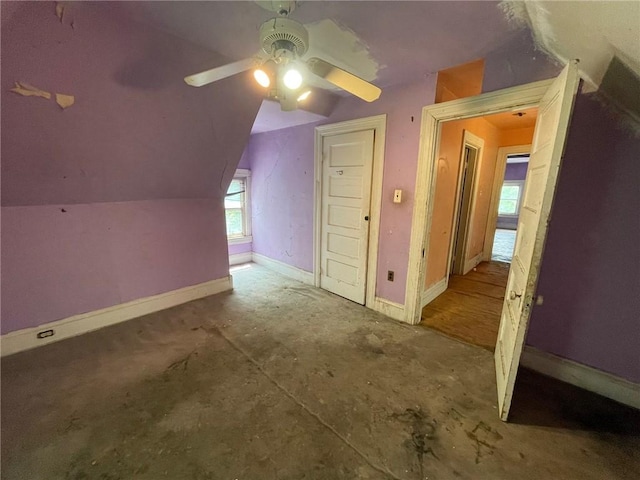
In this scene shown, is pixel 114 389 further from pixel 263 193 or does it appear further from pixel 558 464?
pixel 263 193

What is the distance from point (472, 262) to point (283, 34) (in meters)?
4.44

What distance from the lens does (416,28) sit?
156 centimetres

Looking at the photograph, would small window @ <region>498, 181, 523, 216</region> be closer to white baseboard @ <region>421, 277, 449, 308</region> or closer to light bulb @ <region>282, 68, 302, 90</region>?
white baseboard @ <region>421, 277, 449, 308</region>

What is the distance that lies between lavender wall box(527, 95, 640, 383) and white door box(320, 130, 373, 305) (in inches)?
61.2

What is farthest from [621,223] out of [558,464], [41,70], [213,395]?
[41,70]

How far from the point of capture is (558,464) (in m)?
1.35

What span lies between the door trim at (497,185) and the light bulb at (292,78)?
4.40 m

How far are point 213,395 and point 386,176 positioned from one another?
7.64 feet

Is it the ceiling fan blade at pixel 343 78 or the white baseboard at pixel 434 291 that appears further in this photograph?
the white baseboard at pixel 434 291

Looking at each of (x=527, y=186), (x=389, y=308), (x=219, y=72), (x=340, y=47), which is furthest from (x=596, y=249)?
(x=219, y=72)

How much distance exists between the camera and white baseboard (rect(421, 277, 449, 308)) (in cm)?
310

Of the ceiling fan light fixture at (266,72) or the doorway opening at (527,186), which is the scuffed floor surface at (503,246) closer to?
the doorway opening at (527,186)

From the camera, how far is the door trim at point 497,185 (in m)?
4.30

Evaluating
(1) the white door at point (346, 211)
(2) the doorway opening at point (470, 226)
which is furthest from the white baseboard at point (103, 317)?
(2) the doorway opening at point (470, 226)
